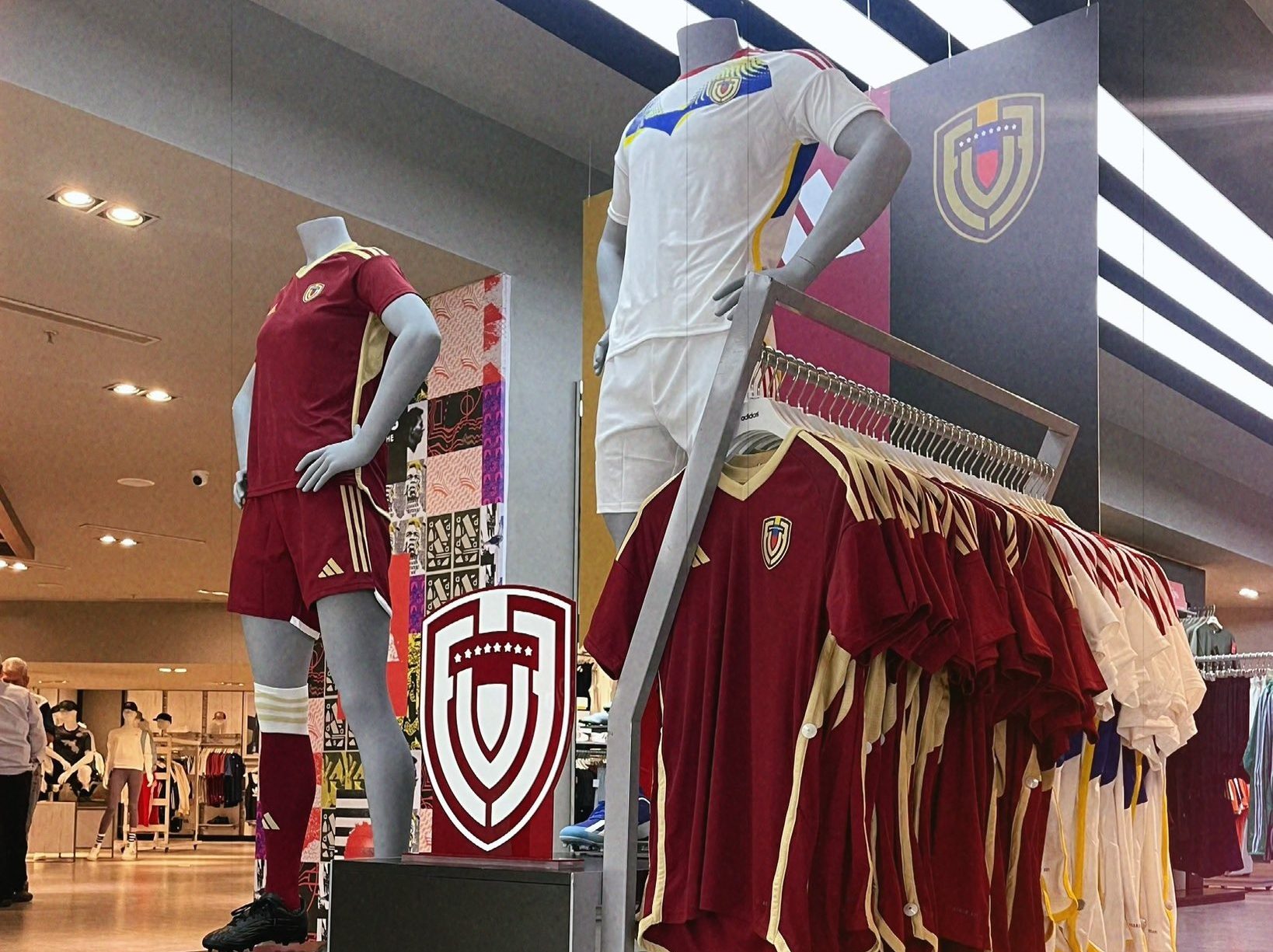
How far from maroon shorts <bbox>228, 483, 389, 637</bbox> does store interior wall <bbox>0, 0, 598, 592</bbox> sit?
243 millimetres

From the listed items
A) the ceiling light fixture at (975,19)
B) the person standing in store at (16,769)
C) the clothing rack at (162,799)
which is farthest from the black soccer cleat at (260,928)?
the ceiling light fixture at (975,19)

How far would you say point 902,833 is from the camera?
2.21m

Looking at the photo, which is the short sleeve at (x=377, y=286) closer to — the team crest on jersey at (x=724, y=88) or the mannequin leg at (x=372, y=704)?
the mannequin leg at (x=372, y=704)

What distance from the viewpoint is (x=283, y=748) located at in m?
2.01

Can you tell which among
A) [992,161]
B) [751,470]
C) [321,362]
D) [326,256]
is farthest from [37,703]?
[992,161]

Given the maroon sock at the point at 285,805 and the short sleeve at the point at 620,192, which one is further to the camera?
the short sleeve at the point at 620,192

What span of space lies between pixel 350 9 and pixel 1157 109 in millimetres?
1486

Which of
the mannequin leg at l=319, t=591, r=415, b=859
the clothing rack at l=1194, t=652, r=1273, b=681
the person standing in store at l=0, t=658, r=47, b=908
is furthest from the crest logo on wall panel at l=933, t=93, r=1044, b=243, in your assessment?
the person standing in store at l=0, t=658, r=47, b=908

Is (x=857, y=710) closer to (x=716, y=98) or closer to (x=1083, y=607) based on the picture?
(x=1083, y=607)

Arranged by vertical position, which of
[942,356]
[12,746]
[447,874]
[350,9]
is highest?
[350,9]

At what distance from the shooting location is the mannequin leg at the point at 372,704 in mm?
2061

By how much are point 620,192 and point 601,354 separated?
296 millimetres

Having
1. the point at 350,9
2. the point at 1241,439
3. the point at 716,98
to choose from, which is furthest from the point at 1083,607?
the point at 350,9

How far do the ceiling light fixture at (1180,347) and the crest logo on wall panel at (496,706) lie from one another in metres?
1.19
